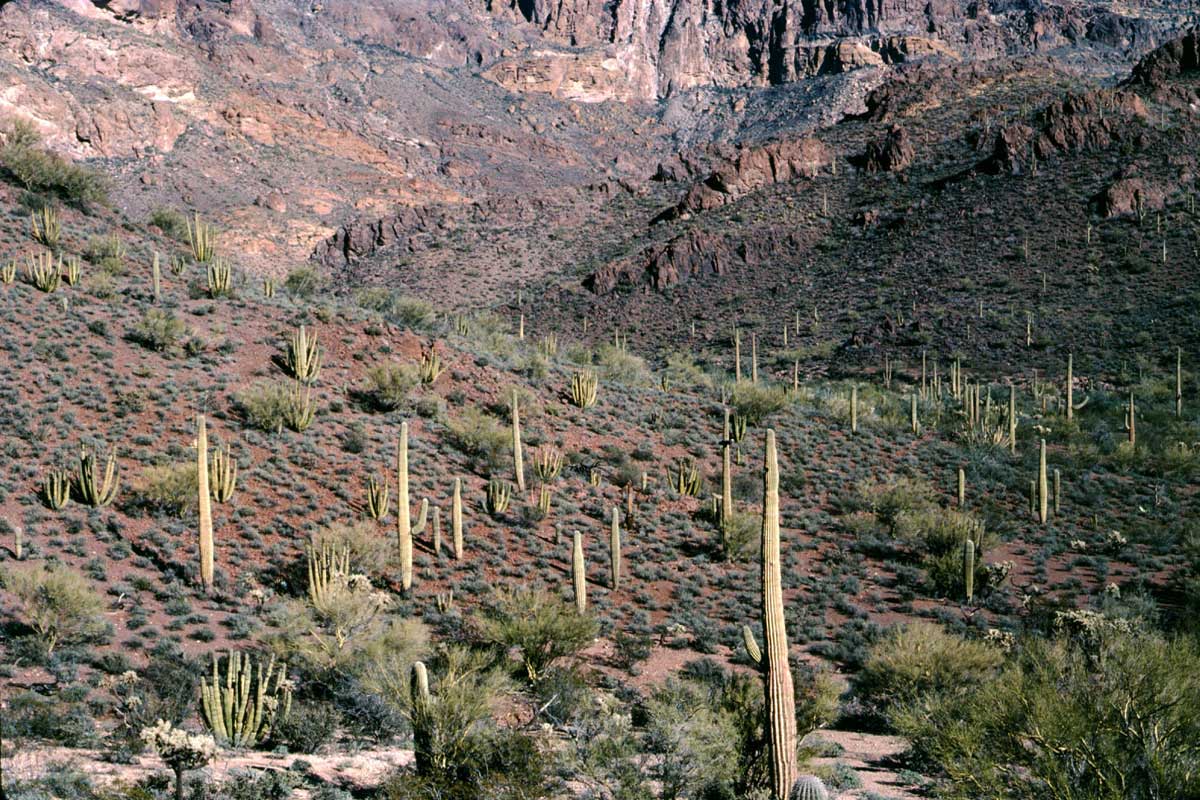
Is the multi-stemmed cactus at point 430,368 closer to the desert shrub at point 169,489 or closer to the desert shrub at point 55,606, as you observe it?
the desert shrub at point 169,489

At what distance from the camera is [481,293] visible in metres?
65.6

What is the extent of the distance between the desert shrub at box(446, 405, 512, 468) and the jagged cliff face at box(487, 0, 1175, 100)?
438 feet

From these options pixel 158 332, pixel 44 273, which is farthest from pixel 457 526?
pixel 44 273

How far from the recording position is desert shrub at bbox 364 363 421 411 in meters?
Answer: 25.8

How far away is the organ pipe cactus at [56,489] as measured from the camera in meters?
17.1

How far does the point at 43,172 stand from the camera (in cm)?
3300

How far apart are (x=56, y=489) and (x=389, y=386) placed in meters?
9.85

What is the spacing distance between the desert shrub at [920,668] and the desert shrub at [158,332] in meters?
19.5

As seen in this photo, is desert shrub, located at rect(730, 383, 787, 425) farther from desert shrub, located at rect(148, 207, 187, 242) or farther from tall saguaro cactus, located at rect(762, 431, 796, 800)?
tall saguaro cactus, located at rect(762, 431, 796, 800)

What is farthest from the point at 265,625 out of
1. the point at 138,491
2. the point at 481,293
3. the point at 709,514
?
the point at 481,293

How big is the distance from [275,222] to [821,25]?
120 m

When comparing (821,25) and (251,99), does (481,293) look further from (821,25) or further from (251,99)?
(821,25)

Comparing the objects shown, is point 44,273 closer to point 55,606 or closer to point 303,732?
point 55,606

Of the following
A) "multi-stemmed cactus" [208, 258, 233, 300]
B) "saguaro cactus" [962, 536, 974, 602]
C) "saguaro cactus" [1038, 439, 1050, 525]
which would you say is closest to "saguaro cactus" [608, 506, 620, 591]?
"saguaro cactus" [962, 536, 974, 602]
